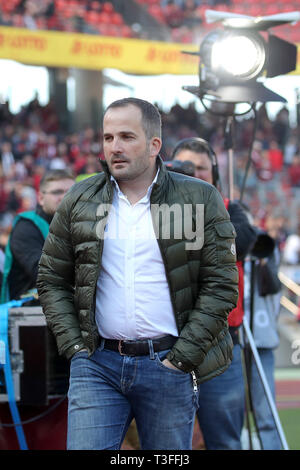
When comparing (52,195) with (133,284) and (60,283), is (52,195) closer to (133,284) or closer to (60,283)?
(60,283)

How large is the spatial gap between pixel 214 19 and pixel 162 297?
191cm

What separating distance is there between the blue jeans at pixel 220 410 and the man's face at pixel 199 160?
A: 0.96m

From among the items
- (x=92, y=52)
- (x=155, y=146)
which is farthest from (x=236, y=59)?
(x=92, y=52)

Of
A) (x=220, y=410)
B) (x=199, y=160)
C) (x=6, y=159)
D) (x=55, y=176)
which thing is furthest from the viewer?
(x=6, y=159)

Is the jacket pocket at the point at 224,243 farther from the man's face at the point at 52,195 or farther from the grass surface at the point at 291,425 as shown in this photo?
the grass surface at the point at 291,425

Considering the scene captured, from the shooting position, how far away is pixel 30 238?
359 cm

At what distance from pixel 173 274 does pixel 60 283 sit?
420 millimetres

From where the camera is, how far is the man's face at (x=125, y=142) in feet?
7.96

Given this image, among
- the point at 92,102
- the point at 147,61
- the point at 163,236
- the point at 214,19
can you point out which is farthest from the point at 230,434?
the point at 92,102

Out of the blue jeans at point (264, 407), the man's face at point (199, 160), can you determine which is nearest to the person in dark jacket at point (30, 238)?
the man's face at point (199, 160)

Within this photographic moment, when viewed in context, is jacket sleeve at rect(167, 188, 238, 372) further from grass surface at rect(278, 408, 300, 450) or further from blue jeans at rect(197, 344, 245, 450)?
grass surface at rect(278, 408, 300, 450)

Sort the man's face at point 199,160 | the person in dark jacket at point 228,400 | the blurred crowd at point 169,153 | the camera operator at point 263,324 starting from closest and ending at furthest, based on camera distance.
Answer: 1. the person in dark jacket at point 228,400
2. the man's face at point 199,160
3. the camera operator at point 263,324
4. the blurred crowd at point 169,153

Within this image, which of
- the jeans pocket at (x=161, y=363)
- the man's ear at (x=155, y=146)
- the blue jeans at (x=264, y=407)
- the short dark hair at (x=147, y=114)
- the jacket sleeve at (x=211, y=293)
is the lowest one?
the blue jeans at (x=264, y=407)

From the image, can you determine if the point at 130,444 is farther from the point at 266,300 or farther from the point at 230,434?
the point at 266,300
